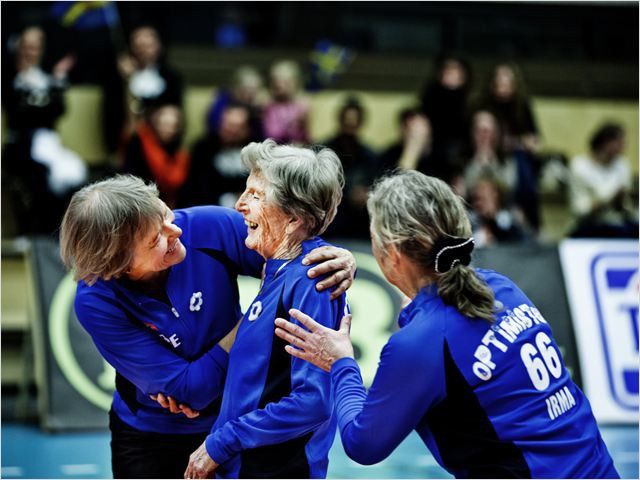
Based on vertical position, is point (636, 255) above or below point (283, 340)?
below

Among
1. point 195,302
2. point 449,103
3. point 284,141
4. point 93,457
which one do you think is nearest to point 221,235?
point 195,302

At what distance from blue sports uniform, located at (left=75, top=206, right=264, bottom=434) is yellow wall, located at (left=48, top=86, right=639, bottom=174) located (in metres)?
5.98

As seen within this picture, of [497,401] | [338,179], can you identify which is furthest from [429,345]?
[338,179]

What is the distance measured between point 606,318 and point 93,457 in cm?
403

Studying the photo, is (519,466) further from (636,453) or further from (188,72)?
(188,72)

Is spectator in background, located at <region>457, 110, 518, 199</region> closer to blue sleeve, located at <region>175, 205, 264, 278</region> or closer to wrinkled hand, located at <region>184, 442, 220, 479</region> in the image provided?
blue sleeve, located at <region>175, 205, 264, 278</region>

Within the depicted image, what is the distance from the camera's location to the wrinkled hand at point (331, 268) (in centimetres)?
294

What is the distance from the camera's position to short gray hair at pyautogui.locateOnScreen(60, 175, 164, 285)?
311cm

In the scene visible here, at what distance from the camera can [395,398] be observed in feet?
8.66

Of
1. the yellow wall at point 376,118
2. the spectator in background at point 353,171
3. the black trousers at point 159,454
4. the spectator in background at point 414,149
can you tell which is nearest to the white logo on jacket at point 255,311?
the black trousers at point 159,454

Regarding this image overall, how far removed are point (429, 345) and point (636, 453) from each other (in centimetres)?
433

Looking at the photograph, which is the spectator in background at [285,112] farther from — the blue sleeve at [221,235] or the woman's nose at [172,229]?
the woman's nose at [172,229]

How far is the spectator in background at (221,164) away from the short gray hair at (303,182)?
→ 5007mm

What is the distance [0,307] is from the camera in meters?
7.34
